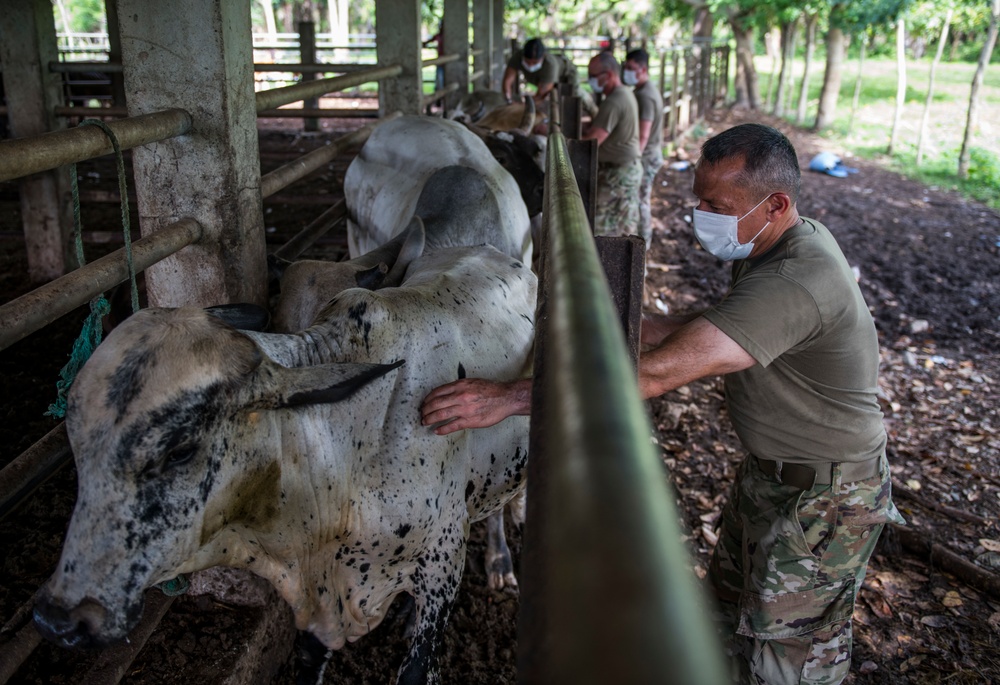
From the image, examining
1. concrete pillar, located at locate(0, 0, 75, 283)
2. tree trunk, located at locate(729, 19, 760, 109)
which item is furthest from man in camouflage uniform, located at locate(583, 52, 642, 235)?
tree trunk, located at locate(729, 19, 760, 109)

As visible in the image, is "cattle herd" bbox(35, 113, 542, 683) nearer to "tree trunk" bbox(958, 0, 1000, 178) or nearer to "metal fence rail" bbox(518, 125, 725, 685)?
"metal fence rail" bbox(518, 125, 725, 685)

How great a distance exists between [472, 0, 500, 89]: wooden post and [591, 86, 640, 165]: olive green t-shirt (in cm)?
510

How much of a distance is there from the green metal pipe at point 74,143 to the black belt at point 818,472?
2.15m

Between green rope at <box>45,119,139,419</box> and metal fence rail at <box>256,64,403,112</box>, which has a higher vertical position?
metal fence rail at <box>256,64,403,112</box>

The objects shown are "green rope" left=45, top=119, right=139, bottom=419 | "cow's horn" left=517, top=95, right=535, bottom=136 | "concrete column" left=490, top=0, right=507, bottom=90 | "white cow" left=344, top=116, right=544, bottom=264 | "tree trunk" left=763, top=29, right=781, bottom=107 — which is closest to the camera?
"green rope" left=45, top=119, right=139, bottom=419

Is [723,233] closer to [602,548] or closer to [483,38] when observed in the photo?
[602,548]

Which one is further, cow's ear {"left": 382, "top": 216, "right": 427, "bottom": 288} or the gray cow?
cow's ear {"left": 382, "top": 216, "right": 427, "bottom": 288}

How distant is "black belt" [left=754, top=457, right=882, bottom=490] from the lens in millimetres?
2600

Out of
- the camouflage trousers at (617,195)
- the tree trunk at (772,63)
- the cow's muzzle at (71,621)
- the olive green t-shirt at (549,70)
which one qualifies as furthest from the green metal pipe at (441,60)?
the tree trunk at (772,63)

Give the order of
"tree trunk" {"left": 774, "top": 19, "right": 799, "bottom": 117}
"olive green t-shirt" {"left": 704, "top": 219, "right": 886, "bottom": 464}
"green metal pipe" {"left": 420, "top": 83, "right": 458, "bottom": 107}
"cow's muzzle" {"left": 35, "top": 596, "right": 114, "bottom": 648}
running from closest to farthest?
"cow's muzzle" {"left": 35, "top": 596, "right": 114, "bottom": 648} → "olive green t-shirt" {"left": 704, "top": 219, "right": 886, "bottom": 464} → "green metal pipe" {"left": 420, "top": 83, "right": 458, "bottom": 107} → "tree trunk" {"left": 774, "top": 19, "right": 799, "bottom": 117}

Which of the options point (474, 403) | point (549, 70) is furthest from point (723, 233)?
point (549, 70)

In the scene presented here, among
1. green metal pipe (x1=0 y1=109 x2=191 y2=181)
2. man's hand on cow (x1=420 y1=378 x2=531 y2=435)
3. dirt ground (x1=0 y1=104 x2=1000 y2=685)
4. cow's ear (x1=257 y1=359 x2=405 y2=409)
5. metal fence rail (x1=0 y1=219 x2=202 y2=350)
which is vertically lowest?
dirt ground (x1=0 y1=104 x2=1000 y2=685)

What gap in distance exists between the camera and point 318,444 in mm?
2104

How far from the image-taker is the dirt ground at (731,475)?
2.84m
